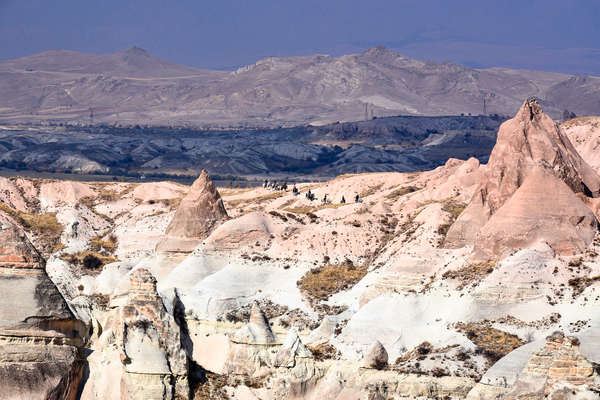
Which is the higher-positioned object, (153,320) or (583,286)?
(153,320)

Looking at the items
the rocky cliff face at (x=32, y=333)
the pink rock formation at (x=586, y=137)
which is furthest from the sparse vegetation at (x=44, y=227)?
the rocky cliff face at (x=32, y=333)

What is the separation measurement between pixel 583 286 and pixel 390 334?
8781mm

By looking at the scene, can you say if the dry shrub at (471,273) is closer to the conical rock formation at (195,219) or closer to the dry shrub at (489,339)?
the dry shrub at (489,339)

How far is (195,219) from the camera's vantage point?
7744 cm

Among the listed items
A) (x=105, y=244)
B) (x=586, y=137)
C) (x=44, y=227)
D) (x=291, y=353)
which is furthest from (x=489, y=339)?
(x=44, y=227)

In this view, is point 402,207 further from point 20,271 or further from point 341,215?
point 20,271

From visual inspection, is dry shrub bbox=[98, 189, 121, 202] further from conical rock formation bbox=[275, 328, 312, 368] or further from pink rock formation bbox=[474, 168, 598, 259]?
conical rock formation bbox=[275, 328, 312, 368]

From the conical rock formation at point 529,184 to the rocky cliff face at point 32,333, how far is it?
37.2 metres

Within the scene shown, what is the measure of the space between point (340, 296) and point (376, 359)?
21.3 m

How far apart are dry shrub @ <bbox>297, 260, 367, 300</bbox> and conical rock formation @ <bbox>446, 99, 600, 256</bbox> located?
20.6ft

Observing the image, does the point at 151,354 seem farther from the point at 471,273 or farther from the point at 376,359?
the point at 471,273

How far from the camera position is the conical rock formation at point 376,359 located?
39344 millimetres

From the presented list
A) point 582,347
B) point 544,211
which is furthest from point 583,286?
point 582,347

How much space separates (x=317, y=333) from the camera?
5344 centimetres
